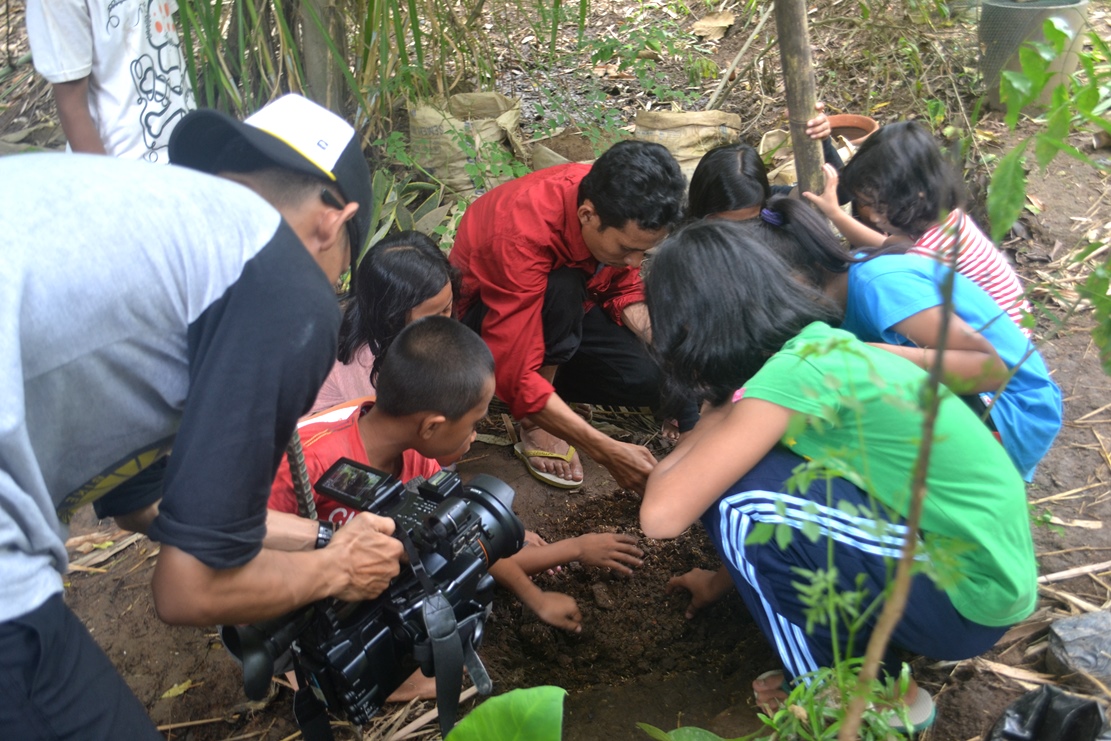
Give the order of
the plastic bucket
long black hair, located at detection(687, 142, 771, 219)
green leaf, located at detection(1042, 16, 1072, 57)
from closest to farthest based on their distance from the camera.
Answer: green leaf, located at detection(1042, 16, 1072, 57) < long black hair, located at detection(687, 142, 771, 219) < the plastic bucket

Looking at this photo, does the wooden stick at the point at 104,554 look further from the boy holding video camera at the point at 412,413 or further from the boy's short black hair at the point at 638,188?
the boy's short black hair at the point at 638,188

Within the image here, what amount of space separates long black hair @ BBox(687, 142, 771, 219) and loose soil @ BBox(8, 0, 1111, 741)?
94 cm

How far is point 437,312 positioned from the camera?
8.79 feet

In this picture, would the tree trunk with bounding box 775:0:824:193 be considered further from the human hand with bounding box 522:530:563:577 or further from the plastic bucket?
the plastic bucket

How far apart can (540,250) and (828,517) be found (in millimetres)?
1478

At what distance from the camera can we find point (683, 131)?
13.4ft

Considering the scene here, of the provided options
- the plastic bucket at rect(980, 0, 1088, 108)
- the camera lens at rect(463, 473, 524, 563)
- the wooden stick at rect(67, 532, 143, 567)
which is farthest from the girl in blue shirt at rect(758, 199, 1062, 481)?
the plastic bucket at rect(980, 0, 1088, 108)

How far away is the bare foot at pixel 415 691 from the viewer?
232 cm

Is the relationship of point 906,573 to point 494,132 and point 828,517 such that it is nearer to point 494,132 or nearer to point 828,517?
point 828,517

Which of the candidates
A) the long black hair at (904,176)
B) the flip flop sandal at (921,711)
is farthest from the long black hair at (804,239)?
the flip flop sandal at (921,711)

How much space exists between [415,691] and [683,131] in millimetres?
2851

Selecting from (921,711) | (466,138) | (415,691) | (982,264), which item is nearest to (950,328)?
(982,264)

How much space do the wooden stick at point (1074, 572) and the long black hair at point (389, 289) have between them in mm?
1951

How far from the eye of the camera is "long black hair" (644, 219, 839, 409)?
1.99 meters
